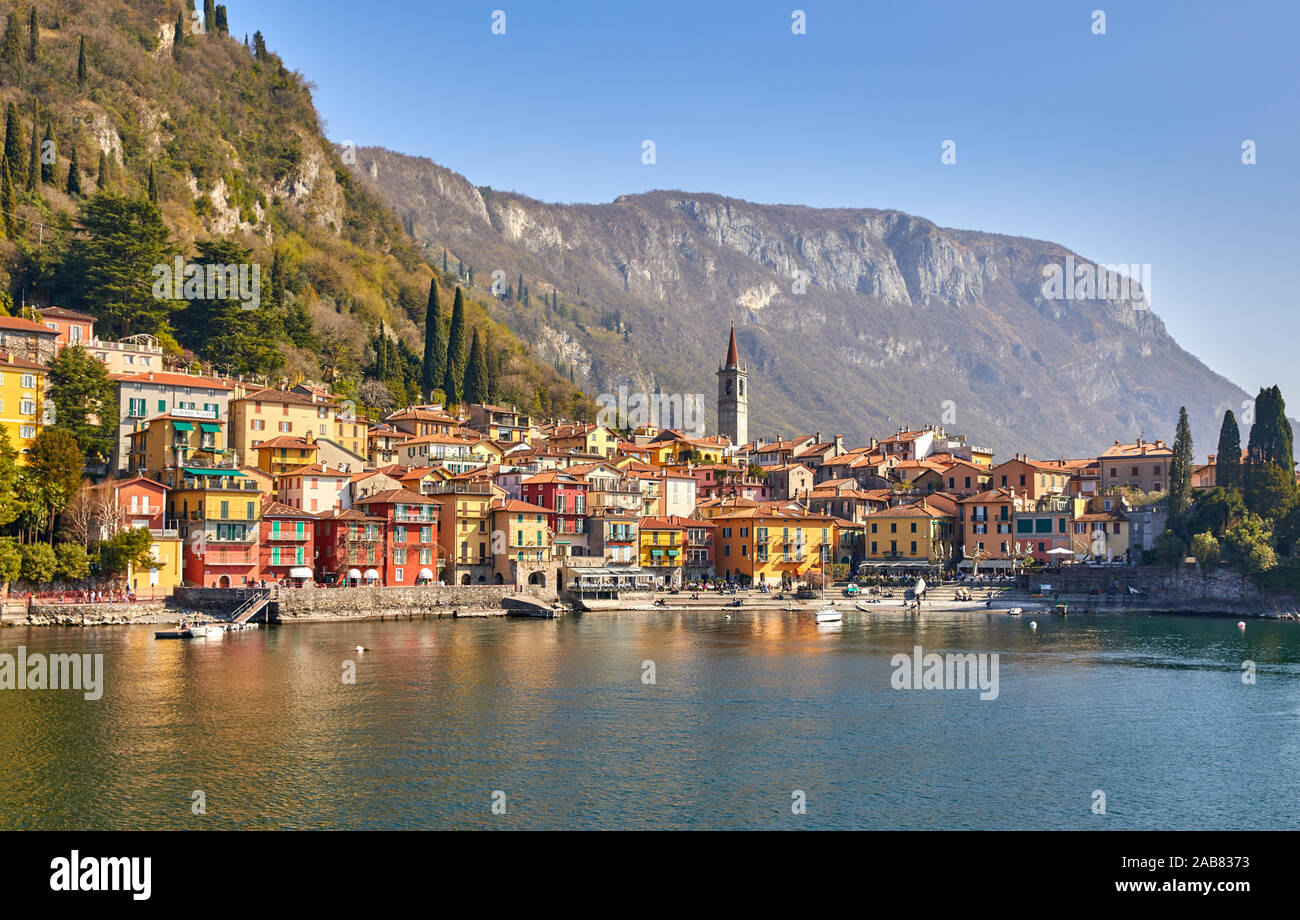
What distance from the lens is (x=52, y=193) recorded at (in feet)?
304

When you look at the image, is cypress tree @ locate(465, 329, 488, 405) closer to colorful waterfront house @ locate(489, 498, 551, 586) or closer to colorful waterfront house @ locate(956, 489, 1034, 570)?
colorful waterfront house @ locate(489, 498, 551, 586)

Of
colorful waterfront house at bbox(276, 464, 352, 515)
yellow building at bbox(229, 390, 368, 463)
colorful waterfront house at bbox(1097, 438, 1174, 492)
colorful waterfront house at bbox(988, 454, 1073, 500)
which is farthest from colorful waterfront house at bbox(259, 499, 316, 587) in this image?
colorful waterfront house at bbox(1097, 438, 1174, 492)

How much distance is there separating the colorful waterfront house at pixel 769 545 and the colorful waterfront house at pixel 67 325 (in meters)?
49.4

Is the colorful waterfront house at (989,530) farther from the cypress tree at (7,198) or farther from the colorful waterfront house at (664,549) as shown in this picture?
the cypress tree at (7,198)

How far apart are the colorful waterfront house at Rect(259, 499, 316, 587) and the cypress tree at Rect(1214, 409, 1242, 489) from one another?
6443cm

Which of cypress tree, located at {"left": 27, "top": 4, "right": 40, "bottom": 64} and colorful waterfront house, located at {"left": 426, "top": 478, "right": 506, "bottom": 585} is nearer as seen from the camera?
colorful waterfront house, located at {"left": 426, "top": 478, "right": 506, "bottom": 585}

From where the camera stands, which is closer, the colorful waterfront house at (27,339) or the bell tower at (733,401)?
the colorful waterfront house at (27,339)

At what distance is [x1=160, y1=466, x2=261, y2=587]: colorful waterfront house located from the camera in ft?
216

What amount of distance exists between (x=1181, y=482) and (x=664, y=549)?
129ft

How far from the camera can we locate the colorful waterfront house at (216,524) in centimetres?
6575

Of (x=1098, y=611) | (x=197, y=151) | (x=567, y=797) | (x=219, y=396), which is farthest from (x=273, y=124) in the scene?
(x=567, y=797)

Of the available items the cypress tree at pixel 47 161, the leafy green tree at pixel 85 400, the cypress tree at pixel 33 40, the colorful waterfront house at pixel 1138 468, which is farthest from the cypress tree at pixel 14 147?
the colorful waterfront house at pixel 1138 468

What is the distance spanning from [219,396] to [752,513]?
137ft
